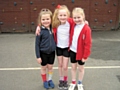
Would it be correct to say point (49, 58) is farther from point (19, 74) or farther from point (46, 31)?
point (19, 74)

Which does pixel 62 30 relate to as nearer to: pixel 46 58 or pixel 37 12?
pixel 46 58

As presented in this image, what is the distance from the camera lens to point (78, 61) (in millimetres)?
3750

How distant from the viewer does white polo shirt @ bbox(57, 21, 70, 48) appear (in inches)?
144

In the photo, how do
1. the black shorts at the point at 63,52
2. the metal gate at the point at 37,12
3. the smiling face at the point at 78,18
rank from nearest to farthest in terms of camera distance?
the smiling face at the point at 78,18 → the black shorts at the point at 63,52 → the metal gate at the point at 37,12

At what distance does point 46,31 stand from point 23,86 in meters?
1.27

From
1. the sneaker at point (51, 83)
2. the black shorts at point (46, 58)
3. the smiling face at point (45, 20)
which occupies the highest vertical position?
the smiling face at point (45, 20)

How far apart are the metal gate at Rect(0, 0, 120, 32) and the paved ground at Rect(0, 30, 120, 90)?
974 mm

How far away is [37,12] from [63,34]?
5011mm

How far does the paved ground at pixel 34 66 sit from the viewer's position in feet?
13.7

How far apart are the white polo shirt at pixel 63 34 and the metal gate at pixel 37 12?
492 centimetres

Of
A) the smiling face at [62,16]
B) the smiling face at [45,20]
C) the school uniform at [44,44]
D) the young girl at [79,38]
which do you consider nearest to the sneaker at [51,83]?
the school uniform at [44,44]

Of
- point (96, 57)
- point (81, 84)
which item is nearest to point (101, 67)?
point (96, 57)

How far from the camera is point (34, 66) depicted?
5.11 meters

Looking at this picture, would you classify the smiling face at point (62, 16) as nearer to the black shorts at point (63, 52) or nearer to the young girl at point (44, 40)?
the young girl at point (44, 40)
